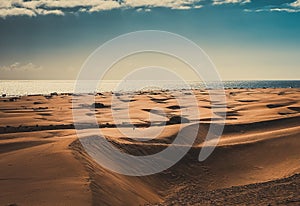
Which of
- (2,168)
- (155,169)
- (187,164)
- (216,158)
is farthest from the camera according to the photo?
(216,158)

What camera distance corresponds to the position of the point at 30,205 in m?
7.36

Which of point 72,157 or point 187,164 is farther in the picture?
point 187,164

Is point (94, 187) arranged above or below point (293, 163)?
above

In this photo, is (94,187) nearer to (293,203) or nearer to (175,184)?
(175,184)

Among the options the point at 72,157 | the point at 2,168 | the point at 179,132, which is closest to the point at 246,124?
the point at 179,132

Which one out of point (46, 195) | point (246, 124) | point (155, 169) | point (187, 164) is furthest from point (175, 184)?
point (246, 124)

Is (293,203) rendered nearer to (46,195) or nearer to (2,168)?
(46,195)

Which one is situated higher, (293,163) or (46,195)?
(46,195)

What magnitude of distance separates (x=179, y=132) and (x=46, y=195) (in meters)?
11.7

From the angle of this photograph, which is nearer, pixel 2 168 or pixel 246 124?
pixel 2 168

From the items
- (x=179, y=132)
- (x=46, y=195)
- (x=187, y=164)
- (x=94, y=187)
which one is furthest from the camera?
(x=179, y=132)

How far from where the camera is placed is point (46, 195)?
26.1ft

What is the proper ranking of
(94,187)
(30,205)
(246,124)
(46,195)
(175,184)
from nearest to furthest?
(30,205) < (46,195) < (94,187) < (175,184) < (246,124)

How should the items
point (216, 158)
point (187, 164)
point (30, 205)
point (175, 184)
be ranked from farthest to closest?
point (216, 158), point (187, 164), point (175, 184), point (30, 205)
